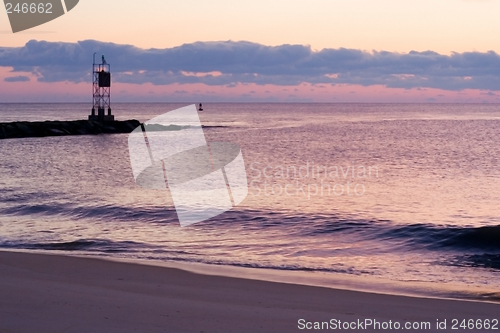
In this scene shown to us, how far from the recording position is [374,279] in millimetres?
10461

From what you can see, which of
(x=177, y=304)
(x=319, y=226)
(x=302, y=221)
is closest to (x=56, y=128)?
(x=302, y=221)

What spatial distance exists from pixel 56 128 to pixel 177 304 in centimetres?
5820

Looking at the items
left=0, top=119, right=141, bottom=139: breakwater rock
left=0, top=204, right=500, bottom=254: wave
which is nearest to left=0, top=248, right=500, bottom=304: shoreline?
left=0, top=204, right=500, bottom=254: wave

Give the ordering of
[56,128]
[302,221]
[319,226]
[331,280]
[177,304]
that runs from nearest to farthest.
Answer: [177,304] < [331,280] < [319,226] < [302,221] < [56,128]

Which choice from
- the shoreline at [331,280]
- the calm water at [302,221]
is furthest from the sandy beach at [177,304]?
the calm water at [302,221]

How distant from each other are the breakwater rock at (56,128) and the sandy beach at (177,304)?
51.6 meters

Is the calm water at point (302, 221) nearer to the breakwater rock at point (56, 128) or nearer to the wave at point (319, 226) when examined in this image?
the wave at point (319, 226)

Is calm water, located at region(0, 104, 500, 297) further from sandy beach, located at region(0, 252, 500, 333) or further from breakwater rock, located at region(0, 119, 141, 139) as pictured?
breakwater rock, located at region(0, 119, 141, 139)

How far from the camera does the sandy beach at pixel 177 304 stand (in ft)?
22.7

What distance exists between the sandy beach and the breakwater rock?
51.6 meters

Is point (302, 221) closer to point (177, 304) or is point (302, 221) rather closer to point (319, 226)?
point (319, 226)

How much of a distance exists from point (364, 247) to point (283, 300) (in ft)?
18.7

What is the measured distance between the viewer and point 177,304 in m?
7.97

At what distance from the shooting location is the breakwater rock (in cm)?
5764
